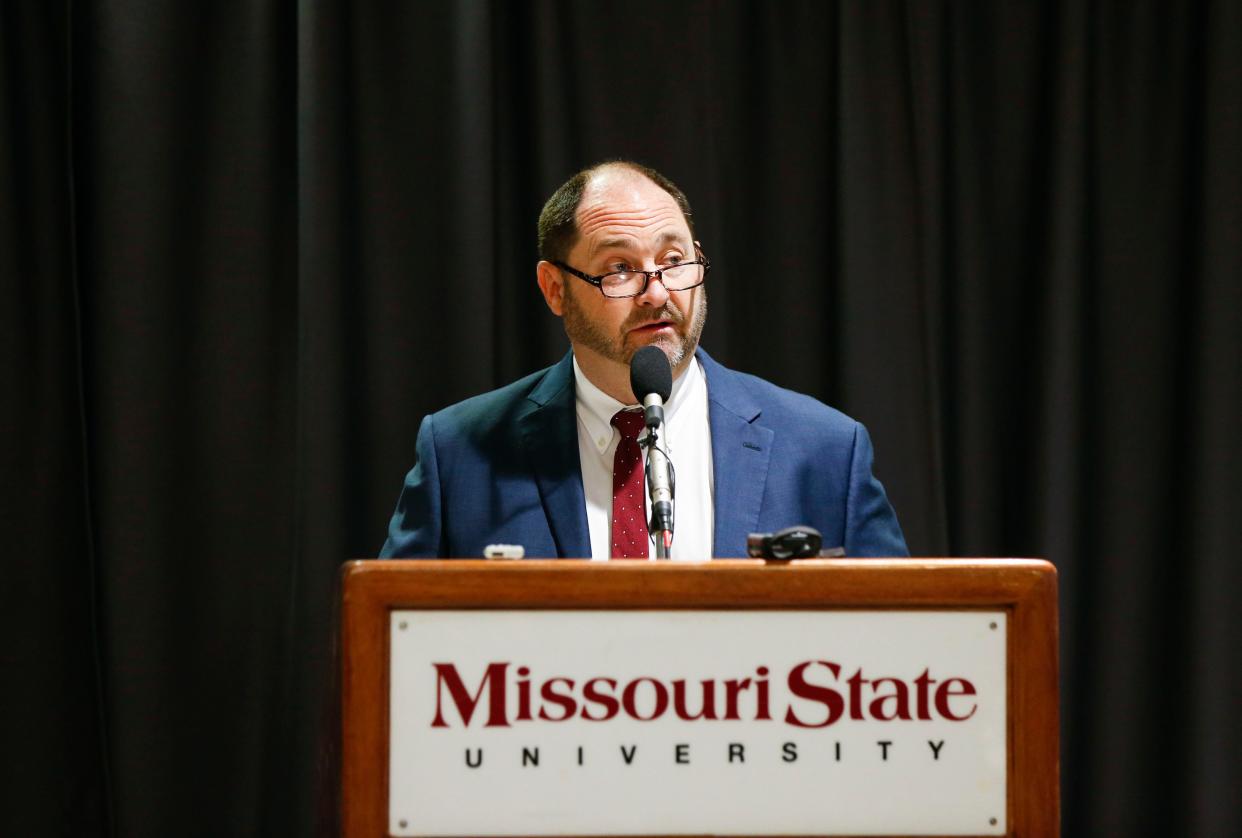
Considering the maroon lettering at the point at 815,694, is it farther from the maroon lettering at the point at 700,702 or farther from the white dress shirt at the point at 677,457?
the white dress shirt at the point at 677,457

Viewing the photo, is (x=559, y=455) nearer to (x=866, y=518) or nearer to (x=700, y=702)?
(x=866, y=518)

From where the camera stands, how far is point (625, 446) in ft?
6.59

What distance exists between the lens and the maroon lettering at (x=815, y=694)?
1120 mm

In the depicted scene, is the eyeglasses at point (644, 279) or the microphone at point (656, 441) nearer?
the microphone at point (656, 441)

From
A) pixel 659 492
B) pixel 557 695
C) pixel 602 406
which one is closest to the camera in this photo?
pixel 557 695

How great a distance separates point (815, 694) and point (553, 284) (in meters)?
1.22

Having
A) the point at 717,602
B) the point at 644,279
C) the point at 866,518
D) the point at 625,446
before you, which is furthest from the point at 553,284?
the point at 717,602

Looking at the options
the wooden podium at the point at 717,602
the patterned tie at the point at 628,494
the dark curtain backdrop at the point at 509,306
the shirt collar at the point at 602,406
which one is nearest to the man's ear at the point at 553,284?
the shirt collar at the point at 602,406

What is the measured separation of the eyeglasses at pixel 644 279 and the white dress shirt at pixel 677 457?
6.4 inches

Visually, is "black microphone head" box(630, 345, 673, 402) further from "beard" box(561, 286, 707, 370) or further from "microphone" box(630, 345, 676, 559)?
"beard" box(561, 286, 707, 370)

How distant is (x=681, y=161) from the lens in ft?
8.77

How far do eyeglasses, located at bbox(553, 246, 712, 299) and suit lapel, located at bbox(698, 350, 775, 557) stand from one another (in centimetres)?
18

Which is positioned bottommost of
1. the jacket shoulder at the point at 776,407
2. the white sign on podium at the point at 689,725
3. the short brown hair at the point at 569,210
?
the white sign on podium at the point at 689,725

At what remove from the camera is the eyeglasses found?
2004 millimetres
